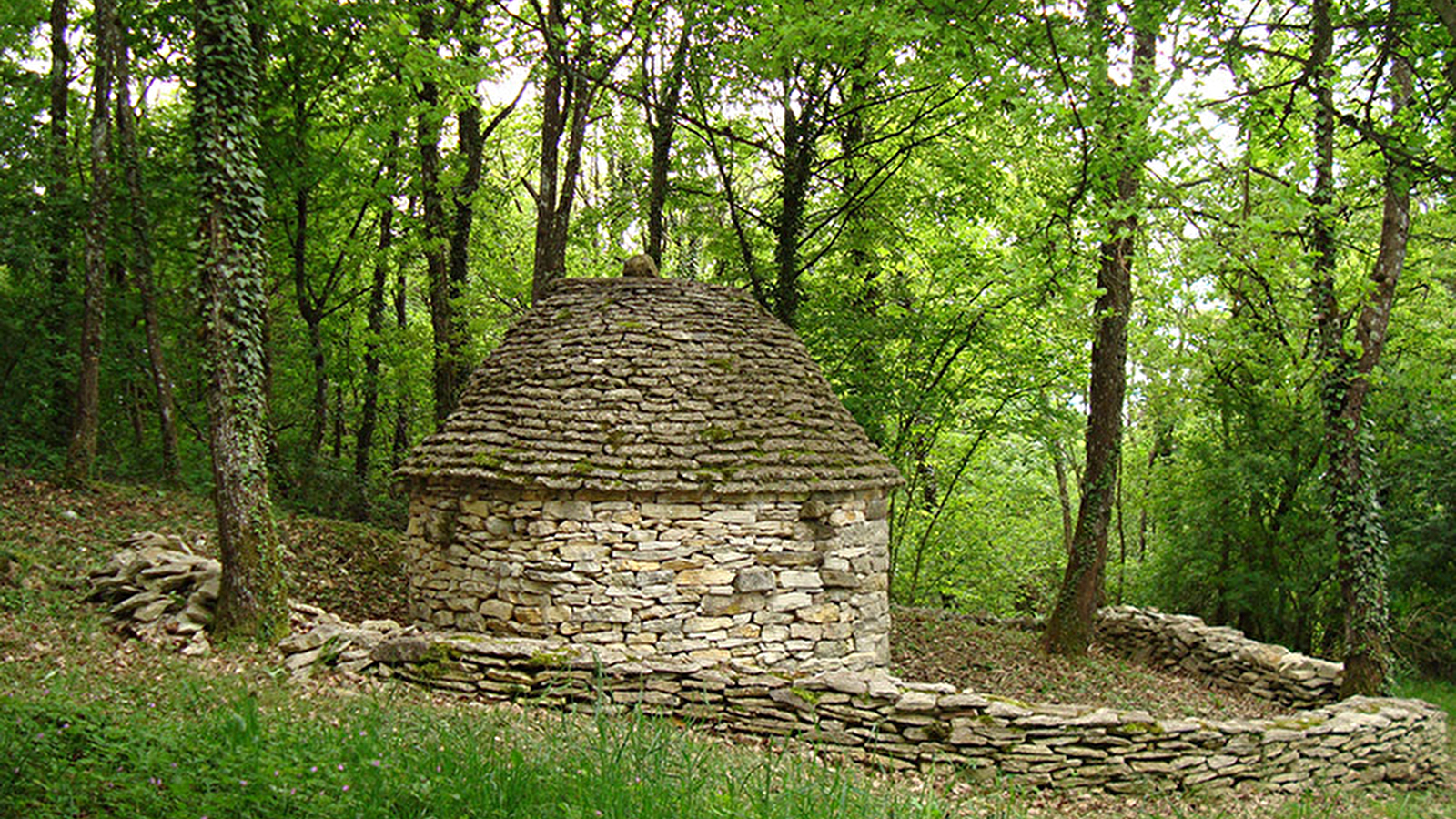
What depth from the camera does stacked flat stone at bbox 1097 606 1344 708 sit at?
971 centimetres

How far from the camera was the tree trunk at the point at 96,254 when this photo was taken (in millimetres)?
9461

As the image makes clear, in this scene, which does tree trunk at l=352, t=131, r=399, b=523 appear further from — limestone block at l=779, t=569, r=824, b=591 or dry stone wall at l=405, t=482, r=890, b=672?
limestone block at l=779, t=569, r=824, b=591

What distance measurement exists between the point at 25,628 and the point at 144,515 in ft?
13.4

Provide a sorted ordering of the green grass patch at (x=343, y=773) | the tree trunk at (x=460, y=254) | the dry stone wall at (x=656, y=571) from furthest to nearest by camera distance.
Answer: the tree trunk at (x=460, y=254) → the dry stone wall at (x=656, y=571) → the green grass patch at (x=343, y=773)

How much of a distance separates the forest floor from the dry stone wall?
1885mm

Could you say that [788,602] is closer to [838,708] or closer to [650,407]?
[838,708]

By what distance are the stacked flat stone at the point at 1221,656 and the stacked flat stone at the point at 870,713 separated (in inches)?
169

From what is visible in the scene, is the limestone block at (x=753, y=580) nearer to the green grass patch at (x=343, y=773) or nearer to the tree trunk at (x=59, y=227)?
the green grass patch at (x=343, y=773)

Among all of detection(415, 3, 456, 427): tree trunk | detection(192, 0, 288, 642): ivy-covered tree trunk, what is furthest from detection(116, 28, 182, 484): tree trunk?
detection(192, 0, 288, 642): ivy-covered tree trunk

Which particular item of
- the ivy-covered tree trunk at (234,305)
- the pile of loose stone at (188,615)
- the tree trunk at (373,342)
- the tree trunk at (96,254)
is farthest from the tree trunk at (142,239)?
the ivy-covered tree trunk at (234,305)

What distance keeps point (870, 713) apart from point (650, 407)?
364 cm

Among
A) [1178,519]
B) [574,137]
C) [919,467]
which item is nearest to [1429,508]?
[1178,519]

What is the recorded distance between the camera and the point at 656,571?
7.52 meters

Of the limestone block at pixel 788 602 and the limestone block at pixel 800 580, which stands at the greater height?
the limestone block at pixel 800 580
